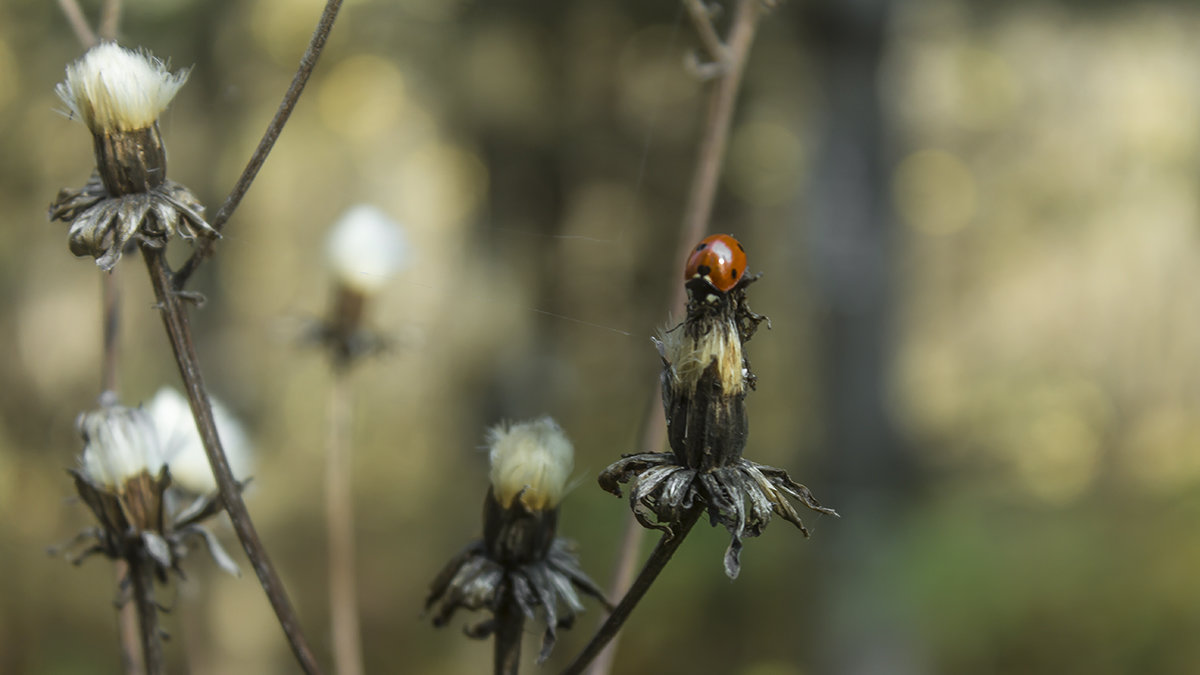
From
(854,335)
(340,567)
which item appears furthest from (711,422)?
(854,335)

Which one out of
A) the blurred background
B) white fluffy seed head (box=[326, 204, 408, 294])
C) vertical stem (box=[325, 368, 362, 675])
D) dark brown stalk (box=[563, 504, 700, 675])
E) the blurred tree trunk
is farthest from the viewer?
the blurred background

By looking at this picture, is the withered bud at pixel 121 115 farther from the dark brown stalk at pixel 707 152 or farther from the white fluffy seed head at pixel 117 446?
the dark brown stalk at pixel 707 152

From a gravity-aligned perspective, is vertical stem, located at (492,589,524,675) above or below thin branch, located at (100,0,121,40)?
below

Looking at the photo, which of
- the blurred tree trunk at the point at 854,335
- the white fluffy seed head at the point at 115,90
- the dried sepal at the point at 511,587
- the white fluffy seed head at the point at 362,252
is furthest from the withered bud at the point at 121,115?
the blurred tree trunk at the point at 854,335

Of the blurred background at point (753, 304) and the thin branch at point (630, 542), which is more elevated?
the blurred background at point (753, 304)

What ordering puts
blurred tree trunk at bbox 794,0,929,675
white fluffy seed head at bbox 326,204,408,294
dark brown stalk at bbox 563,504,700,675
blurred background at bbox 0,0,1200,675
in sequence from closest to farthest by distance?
dark brown stalk at bbox 563,504,700,675, white fluffy seed head at bbox 326,204,408,294, blurred tree trunk at bbox 794,0,929,675, blurred background at bbox 0,0,1200,675

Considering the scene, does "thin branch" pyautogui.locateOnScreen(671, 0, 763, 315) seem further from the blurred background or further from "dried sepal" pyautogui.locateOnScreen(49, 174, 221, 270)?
the blurred background

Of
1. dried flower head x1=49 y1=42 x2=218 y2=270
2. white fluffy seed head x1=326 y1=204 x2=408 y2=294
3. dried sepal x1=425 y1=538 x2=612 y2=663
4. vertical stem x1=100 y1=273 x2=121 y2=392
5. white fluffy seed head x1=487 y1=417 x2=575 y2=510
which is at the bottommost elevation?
dried sepal x1=425 y1=538 x2=612 y2=663

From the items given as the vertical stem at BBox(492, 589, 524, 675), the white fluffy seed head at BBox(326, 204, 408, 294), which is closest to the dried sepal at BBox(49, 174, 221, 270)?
the vertical stem at BBox(492, 589, 524, 675)

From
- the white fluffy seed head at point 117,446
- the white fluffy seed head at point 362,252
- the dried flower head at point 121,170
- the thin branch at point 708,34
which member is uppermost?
the thin branch at point 708,34
